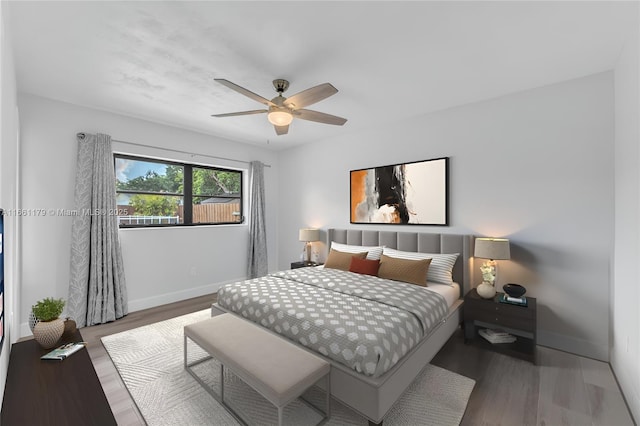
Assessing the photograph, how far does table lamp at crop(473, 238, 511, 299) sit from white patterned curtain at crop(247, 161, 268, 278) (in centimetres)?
357

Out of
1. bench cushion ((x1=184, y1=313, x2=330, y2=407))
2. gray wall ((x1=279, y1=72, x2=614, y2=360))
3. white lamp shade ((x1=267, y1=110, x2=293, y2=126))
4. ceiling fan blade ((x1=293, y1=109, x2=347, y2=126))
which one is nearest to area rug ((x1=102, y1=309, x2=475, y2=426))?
bench cushion ((x1=184, y1=313, x2=330, y2=407))

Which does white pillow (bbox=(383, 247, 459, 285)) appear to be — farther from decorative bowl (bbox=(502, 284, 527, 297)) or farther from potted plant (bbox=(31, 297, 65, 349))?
potted plant (bbox=(31, 297, 65, 349))

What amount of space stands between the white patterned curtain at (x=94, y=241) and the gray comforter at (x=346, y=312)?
1626 mm

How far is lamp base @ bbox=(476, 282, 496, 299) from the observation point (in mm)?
2836

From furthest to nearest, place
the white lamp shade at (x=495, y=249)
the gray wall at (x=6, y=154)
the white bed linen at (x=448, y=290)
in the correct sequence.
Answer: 1. the white bed linen at (x=448, y=290)
2. the white lamp shade at (x=495, y=249)
3. the gray wall at (x=6, y=154)

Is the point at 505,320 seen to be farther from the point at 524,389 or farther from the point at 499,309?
the point at 524,389

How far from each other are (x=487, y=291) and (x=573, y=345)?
36.3 inches

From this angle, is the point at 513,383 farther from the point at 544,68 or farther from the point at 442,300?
the point at 544,68

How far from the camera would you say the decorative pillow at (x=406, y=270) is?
10.1 feet

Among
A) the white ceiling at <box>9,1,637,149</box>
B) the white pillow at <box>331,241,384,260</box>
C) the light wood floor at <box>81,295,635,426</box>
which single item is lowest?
the light wood floor at <box>81,295,635,426</box>

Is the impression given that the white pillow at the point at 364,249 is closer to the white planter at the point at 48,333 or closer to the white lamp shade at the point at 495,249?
the white lamp shade at the point at 495,249

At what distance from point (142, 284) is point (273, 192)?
8.98ft

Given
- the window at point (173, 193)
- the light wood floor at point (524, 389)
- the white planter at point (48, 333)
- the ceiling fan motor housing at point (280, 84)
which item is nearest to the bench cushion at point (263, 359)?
the light wood floor at point (524, 389)

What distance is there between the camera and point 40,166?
314 centimetres
